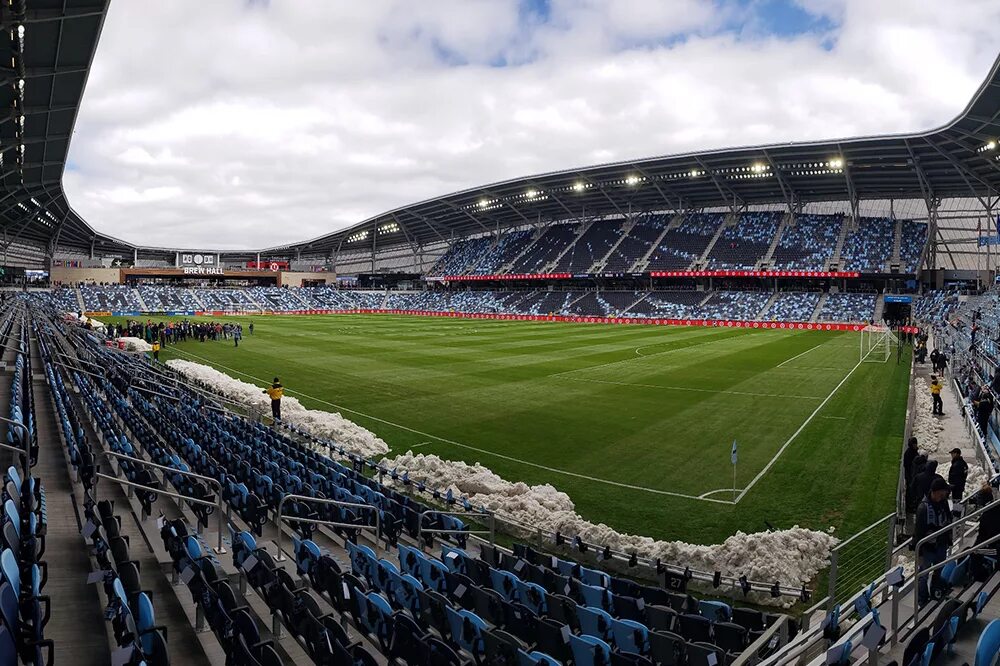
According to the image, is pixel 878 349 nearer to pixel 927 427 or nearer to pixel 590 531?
pixel 927 427

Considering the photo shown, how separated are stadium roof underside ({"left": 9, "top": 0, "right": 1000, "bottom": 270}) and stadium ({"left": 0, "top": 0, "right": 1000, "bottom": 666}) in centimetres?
29

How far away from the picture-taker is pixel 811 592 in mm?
9586

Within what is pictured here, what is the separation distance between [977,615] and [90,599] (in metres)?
9.19

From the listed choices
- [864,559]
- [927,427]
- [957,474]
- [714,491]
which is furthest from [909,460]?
[927,427]

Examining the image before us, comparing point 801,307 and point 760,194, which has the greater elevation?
point 760,194

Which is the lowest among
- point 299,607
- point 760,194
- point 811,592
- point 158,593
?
point 811,592

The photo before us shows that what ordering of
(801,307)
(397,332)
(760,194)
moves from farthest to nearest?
(760,194) → (801,307) → (397,332)

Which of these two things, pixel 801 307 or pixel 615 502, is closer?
pixel 615 502

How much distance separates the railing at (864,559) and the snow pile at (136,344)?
36.7m

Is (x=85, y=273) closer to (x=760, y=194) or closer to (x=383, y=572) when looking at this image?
(x=760, y=194)

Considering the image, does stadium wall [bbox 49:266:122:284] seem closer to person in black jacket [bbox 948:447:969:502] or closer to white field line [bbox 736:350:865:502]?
white field line [bbox 736:350:865:502]

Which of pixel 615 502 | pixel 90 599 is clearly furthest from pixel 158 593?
pixel 615 502

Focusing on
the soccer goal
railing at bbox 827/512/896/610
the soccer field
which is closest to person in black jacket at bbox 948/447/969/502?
railing at bbox 827/512/896/610

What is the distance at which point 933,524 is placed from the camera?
904 cm
